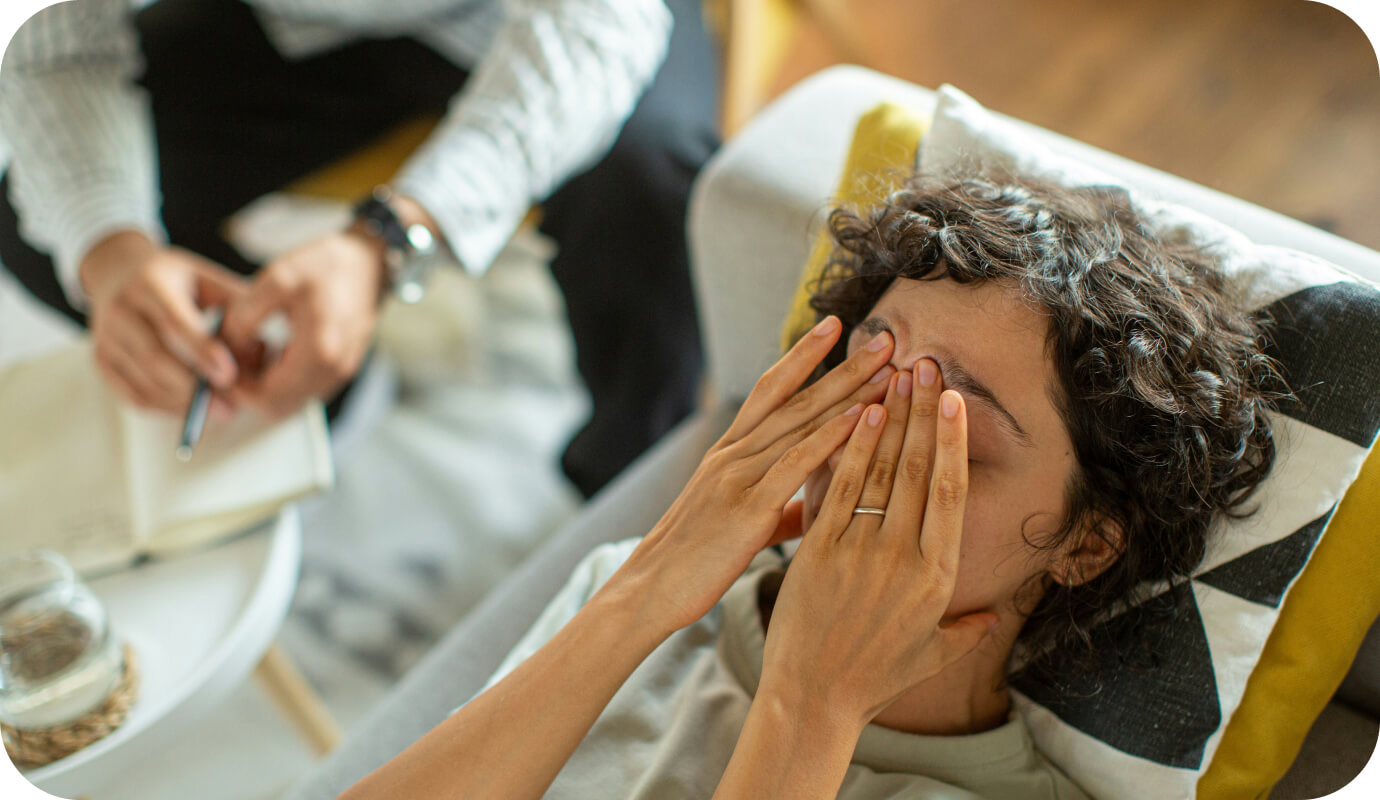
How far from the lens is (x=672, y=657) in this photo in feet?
3.04

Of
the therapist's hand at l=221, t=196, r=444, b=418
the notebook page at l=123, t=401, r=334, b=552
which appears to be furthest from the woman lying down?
the therapist's hand at l=221, t=196, r=444, b=418

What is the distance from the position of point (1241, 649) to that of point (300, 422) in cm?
123

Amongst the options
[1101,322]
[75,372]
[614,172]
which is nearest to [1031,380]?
[1101,322]

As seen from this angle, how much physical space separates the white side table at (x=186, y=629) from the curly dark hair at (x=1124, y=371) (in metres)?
0.92

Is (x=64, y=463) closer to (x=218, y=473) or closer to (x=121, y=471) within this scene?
(x=121, y=471)

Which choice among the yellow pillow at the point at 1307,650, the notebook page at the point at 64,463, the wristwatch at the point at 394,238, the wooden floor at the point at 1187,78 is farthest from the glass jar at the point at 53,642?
the wooden floor at the point at 1187,78

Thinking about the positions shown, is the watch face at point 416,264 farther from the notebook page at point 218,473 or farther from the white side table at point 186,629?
the white side table at point 186,629

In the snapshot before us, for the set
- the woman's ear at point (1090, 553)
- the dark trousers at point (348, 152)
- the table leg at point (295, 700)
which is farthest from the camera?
the dark trousers at point (348, 152)

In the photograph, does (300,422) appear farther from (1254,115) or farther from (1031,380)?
(1254,115)

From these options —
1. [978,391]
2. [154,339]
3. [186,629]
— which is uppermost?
[978,391]

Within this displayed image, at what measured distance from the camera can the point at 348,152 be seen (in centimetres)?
171

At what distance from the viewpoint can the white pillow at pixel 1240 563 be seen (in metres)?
0.77

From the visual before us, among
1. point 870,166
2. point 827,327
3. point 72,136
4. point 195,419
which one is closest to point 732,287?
point 870,166

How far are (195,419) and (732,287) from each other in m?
0.81
